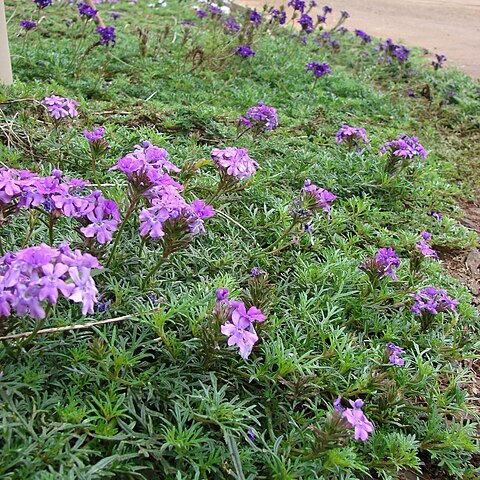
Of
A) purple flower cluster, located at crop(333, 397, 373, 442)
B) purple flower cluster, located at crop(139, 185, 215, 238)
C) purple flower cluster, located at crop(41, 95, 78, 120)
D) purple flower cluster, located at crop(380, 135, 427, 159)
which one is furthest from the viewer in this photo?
purple flower cluster, located at crop(380, 135, 427, 159)

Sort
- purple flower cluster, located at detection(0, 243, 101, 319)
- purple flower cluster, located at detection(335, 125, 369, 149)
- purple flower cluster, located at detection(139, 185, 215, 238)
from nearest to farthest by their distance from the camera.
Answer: purple flower cluster, located at detection(0, 243, 101, 319), purple flower cluster, located at detection(139, 185, 215, 238), purple flower cluster, located at detection(335, 125, 369, 149)

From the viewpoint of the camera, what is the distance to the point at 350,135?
375 cm

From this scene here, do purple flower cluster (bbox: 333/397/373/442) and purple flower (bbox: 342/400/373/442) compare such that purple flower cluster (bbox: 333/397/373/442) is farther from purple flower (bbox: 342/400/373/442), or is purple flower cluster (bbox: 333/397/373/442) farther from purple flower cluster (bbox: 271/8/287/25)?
purple flower cluster (bbox: 271/8/287/25)

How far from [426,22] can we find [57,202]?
11.0 metres

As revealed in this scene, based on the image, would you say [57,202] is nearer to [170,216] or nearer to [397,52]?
[170,216]

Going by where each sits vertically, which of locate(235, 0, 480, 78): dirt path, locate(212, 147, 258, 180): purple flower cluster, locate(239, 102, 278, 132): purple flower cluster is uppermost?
locate(212, 147, 258, 180): purple flower cluster

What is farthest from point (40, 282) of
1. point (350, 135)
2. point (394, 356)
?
point (350, 135)

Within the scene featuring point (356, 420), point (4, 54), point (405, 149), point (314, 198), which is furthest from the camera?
point (4, 54)

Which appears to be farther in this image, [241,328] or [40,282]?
[241,328]

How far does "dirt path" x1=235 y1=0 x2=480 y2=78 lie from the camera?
30.5ft

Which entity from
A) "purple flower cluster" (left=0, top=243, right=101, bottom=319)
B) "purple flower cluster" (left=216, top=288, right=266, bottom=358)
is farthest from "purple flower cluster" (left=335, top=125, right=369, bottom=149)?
"purple flower cluster" (left=0, top=243, right=101, bottom=319)

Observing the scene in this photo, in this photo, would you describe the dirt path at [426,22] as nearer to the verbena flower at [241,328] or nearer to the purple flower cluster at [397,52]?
the purple flower cluster at [397,52]

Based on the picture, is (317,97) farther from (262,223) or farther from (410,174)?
(262,223)

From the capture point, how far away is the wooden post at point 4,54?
3531 mm
